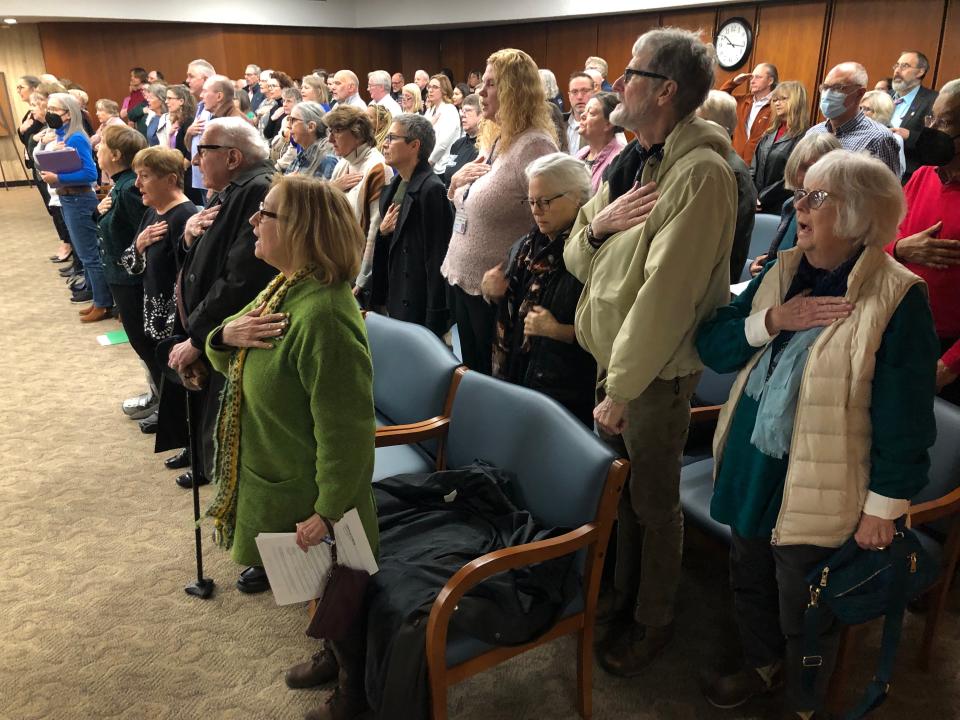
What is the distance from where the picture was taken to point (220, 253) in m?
2.46

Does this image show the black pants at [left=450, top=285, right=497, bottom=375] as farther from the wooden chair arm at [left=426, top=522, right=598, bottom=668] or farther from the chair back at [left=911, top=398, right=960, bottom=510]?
the chair back at [left=911, top=398, right=960, bottom=510]

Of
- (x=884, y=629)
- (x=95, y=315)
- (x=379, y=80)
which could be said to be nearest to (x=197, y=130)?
(x=95, y=315)

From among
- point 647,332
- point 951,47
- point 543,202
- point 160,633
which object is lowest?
point 160,633

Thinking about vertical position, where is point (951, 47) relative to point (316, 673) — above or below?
above

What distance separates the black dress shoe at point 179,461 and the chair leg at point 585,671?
2128 mm

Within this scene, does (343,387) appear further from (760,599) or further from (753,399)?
(760,599)

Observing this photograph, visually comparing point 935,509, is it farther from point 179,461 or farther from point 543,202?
point 179,461

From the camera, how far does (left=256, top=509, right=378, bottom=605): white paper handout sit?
5.28 ft

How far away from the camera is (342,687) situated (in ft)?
5.95

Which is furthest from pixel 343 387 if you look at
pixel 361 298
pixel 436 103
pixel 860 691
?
pixel 436 103

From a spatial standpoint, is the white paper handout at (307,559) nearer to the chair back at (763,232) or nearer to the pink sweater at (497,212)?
the pink sweater at (497,212)

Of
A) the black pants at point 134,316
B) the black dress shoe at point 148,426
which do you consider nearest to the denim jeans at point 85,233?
the black dress shoe at point 148,426

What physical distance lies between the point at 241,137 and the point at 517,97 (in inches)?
38.6

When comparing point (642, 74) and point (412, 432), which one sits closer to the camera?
point (642, 74)
